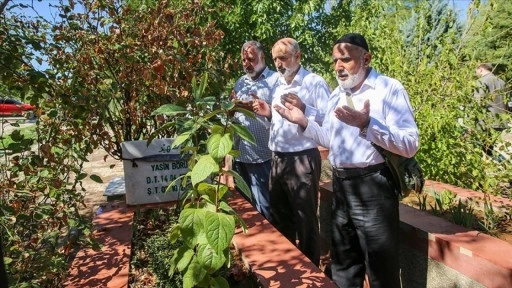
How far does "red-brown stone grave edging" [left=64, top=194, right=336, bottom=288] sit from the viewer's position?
212 centimetres

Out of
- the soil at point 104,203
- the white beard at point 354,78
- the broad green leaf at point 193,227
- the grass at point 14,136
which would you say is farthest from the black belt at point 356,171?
the grass at point 14,136

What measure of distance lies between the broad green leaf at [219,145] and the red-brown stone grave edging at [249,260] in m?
0.82

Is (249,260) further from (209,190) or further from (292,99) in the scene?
(292,99)

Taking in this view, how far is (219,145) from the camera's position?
1.65 metres

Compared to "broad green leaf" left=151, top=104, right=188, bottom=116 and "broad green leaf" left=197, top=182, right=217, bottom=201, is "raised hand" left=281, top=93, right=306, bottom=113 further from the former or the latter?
"broad green leaf" left=197, top=182, right=217, bottom=201

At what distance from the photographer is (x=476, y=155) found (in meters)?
3.60

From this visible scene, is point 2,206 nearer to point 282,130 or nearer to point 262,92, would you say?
point 282,130

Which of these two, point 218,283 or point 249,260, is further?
point 249,260

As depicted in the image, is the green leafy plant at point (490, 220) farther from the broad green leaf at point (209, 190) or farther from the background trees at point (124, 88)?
the broad green leaf at point (209, 190)

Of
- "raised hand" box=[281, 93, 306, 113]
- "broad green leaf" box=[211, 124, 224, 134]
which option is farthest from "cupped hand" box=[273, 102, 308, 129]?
"broad green leaf" box=[211, 124, 224, 134]

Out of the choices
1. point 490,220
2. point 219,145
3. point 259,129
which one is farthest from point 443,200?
point 219,145

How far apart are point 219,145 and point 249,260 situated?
3.17ft

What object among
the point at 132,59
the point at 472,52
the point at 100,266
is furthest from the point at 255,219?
the point at 472,52

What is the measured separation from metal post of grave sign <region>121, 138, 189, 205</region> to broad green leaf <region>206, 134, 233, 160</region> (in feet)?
4.15
